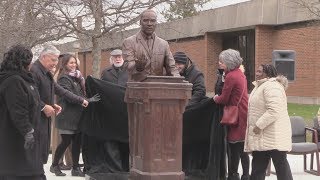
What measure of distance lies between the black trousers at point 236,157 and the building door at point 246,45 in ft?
80.5

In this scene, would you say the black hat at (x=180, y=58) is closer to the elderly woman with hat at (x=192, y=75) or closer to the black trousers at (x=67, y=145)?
the elderly woman with hat at (x=192, y=75)

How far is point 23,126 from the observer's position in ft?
19.6

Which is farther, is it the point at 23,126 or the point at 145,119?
the point at 145,119

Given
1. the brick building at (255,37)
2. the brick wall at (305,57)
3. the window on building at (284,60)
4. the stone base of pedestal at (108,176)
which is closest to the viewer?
the stone base of pedestal at (108,176)

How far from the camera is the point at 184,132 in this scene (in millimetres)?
9266

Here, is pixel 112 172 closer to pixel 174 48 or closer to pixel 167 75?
pixel 167 75

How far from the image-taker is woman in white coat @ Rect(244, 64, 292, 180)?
24.9ft

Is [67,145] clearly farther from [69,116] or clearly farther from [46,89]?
[46,89]

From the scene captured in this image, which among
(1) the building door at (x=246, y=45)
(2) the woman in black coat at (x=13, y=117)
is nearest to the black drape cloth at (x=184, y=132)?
(2) the woman in black coat at (x=13, y=117)

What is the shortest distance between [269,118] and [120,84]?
8.62 feet

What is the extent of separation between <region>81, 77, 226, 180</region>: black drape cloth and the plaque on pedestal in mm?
1396

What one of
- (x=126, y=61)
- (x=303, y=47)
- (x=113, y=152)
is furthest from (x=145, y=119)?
(x=303, y=47)

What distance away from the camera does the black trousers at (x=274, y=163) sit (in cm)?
775

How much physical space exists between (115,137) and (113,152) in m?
0.24
